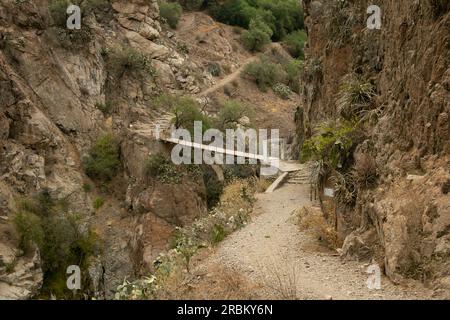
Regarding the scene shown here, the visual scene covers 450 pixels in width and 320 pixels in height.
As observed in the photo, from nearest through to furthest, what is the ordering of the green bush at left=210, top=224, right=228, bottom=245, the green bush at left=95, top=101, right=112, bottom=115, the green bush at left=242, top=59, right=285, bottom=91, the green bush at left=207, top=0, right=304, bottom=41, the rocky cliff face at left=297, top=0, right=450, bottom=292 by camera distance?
the rocky cliff face at left=297, top=0, right=450, bottom=292 → the green bush at left=210, top=224, right=228, bottom=245 → the green bush at left=95, top=101, right=112, bottom=115 → the green bush at left=242, top=59, right=285, bottom=91 → the green bush at left=207, top=0, right=304, bottom=41

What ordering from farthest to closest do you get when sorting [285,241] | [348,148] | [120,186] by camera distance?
[120,186] < [285,241] < [348,148]

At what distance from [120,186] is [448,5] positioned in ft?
59.6

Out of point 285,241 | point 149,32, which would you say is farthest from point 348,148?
point 149,32

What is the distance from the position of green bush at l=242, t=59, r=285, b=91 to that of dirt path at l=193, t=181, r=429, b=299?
76.3 ft

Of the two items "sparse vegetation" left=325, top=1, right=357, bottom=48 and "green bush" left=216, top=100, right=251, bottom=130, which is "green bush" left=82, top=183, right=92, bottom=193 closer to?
"green bush" left=216, top=100, right=251, bottom=130

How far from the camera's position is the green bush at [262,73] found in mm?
35281

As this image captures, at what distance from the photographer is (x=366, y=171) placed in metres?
8.66

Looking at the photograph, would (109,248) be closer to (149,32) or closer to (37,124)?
(37,124)

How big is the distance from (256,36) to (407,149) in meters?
32.7

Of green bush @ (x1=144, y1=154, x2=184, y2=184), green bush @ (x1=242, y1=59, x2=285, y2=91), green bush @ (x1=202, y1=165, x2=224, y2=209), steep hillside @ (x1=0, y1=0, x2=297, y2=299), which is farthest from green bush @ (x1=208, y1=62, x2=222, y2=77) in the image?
green bush @ (x1=144, y1=154, x2=184, y2=184)

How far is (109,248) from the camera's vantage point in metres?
20.4

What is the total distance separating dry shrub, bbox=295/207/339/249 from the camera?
9586mm

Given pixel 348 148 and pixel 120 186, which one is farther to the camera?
pixel 120 186
